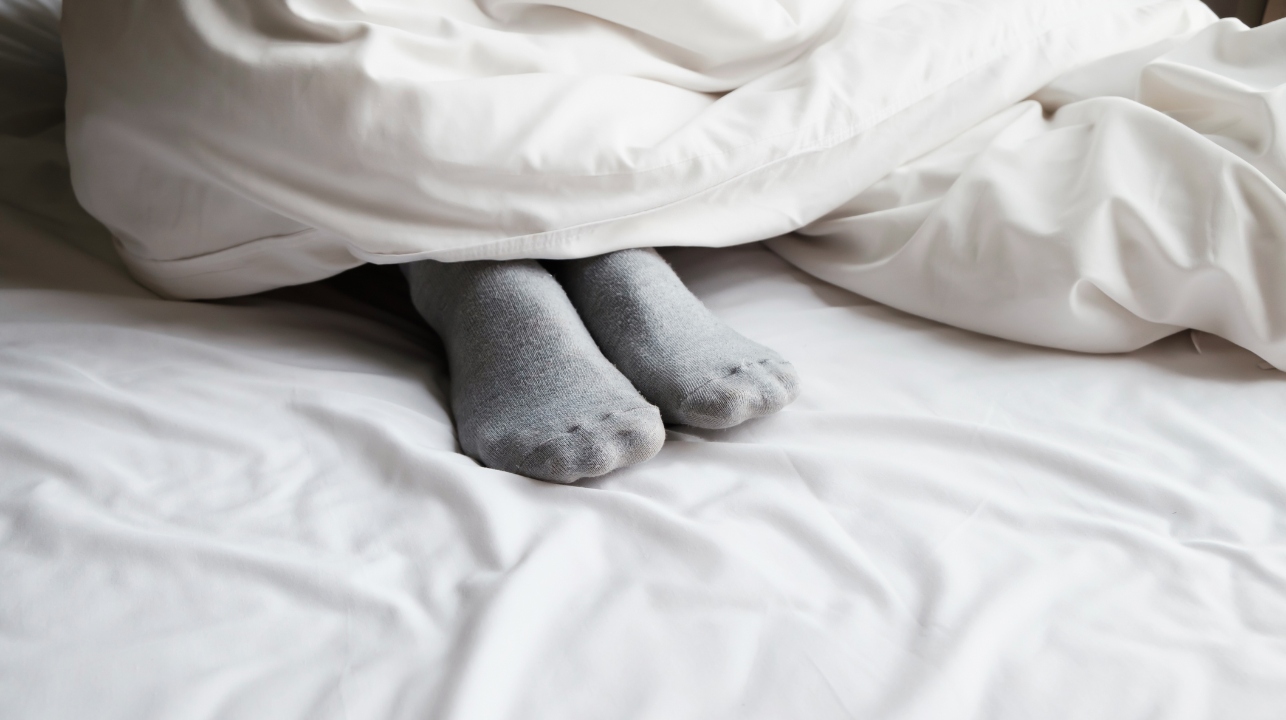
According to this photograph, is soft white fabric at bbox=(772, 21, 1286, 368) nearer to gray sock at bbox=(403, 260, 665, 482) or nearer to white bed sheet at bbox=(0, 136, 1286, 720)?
white bed sheet at bbox=(0, 136, 1286, 720)

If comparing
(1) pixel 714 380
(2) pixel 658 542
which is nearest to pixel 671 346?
(1) pixel 714 380

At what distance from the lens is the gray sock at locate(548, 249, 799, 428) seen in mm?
546

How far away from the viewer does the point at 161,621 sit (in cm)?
40

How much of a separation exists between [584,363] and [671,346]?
0.06 m

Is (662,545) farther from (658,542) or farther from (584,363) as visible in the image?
(584,363)

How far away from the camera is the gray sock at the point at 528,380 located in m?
0.51

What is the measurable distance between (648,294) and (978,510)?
28 centimetres

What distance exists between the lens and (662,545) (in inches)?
17.8

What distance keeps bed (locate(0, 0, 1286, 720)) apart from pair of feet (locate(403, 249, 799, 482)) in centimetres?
2

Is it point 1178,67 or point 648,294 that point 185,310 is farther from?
point 1178,67

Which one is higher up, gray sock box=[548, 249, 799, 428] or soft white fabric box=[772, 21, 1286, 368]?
soft white fabric box=[772, 21, 1286, 368]

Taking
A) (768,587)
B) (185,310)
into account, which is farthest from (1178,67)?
(185,310)

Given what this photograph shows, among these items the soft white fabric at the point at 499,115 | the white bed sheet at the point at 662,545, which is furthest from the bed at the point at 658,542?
the soft white fabric at the point at 499,115

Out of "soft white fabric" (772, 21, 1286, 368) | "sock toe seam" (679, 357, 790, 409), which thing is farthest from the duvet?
"sock toe seam" (679, 357, 790, 409)
